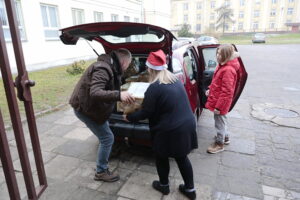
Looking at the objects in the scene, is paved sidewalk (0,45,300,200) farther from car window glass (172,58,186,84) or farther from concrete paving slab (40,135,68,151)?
car window glass (172,58,186,84)

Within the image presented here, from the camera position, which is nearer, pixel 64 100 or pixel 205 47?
pixel 205 47

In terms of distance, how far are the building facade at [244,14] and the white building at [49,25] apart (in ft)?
172

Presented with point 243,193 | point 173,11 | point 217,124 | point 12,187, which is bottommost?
point 243,193

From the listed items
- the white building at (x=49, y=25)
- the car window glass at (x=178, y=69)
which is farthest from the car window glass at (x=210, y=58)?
the white building at (x=49, y=25)

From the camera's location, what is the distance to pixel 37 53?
38.6ft

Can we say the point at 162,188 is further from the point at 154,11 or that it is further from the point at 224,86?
the point at 154,11

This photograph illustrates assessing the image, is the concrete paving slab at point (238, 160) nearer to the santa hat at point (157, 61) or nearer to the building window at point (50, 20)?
the santa hat at point (157, 61)

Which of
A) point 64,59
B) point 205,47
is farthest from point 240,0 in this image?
point 205,47

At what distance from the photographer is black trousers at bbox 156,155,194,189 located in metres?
2.55

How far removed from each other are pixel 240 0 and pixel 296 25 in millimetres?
16943

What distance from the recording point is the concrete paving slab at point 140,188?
273 centimetres

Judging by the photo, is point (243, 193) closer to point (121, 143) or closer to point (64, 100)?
point (121, 143)

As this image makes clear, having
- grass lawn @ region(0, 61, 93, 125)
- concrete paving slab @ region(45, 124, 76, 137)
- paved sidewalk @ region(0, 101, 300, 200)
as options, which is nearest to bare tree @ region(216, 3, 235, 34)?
grass lawn @ region(0, 61, 93, 125)

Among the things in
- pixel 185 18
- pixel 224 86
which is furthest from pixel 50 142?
pixel 185 18
